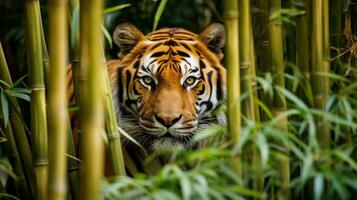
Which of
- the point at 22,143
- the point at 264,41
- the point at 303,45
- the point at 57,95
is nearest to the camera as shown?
the point at 57,95

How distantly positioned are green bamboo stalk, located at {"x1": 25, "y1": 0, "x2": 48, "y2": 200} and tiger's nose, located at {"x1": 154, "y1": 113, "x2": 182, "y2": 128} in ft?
1.93

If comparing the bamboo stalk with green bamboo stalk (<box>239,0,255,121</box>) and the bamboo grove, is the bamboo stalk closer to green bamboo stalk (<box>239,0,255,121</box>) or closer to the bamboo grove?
the bamboo grove

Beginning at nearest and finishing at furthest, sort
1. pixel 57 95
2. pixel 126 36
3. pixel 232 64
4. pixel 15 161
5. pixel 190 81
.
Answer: pixel 57 95, pixel 232 64, pixel 15 161, pixel 190 81, pixel 126 36

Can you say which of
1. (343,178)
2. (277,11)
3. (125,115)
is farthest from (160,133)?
(343,178)

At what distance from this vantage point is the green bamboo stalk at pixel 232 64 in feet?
6.31

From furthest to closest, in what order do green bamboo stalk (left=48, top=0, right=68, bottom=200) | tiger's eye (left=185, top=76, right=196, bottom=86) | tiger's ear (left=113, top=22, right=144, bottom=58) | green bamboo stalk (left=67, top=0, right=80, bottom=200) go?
tiger's ear (left=113, top=22, right=144, bottom=58)
tiger's eye (left=185, top=76, right=196, bottom=86)
green bamboo stalk (left=67, top=0, right=80, bottom=200)
green bamboo stalk (left=48, top=0, right=68, bottom=200)

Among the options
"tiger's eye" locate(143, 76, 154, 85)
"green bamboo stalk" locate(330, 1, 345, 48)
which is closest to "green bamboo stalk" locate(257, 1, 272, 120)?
"green bamboo stalk" locate(330, 1, 345, 48)

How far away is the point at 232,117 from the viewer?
1.94 m

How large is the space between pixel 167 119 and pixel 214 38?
0.39 metres

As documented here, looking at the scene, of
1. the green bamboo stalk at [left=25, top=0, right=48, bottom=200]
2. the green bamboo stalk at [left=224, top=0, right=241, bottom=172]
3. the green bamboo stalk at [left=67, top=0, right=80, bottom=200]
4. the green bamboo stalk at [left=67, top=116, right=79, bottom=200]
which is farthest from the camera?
the green bamboo stalk at [left=67, top=116, right=79, bottom=200]

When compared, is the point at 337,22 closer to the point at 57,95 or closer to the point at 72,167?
the point at 72,167

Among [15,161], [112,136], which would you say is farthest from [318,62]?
[15,161]

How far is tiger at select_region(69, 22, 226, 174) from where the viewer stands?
106 inches

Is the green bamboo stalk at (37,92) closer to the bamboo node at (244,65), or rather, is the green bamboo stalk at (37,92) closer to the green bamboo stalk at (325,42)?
the bamboo node at (244,65)
